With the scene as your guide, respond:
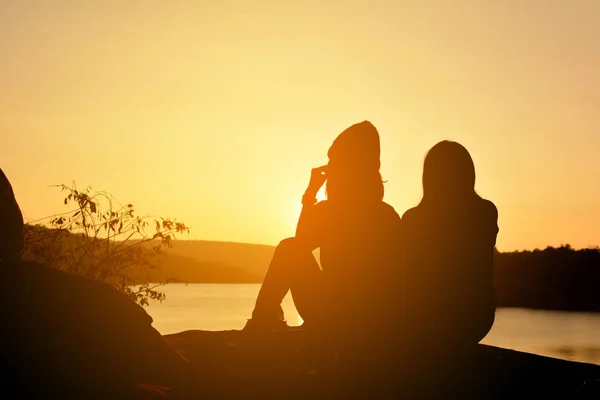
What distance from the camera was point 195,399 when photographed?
10.6ft

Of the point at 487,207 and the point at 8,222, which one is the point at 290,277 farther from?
the point at 8,222

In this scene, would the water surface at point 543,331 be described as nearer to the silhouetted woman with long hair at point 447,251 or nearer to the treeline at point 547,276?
the treeline at point 547,276

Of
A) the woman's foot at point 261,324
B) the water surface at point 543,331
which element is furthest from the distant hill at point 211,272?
the woman's foot at point 261,324

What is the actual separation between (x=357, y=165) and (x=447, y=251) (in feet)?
2.49

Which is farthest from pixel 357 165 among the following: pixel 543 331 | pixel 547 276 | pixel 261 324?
pixel 547 276

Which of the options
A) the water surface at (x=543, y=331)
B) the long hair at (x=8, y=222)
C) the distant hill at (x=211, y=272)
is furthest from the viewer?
the distant hill at (x=211, y=272)

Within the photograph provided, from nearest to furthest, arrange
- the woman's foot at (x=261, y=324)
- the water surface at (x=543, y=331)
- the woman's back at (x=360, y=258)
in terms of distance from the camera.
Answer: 1. the woman's back at (x=360, y=258)
2. the woman's foot at (x=261, y=324)
3. the water surface at (x=543, y=331)

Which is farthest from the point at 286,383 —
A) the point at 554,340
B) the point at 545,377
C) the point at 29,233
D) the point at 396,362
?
the point at 554,340

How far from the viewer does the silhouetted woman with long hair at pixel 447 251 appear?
392cm

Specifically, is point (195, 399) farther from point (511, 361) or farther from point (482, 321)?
point (511, 361)

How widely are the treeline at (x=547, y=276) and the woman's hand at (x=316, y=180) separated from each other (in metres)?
46.2

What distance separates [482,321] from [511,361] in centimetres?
101

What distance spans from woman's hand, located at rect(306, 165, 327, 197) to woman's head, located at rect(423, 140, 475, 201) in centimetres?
110

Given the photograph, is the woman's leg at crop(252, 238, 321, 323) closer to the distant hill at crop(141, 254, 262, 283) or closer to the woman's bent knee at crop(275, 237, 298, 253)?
the woman's bent knee at crop(275, 237, 298, 253)
